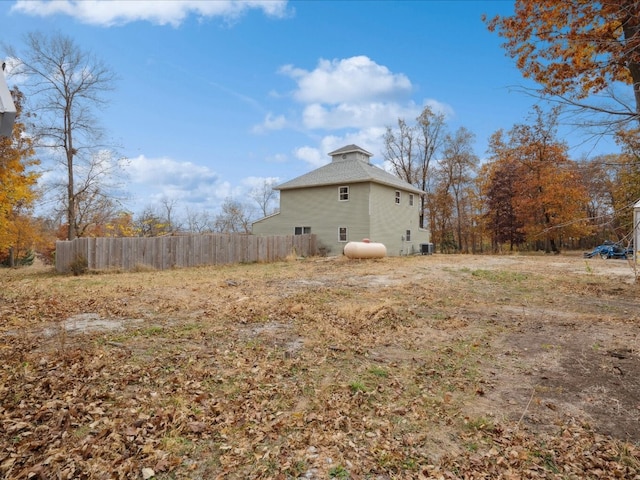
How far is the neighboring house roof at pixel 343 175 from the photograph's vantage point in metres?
21.5

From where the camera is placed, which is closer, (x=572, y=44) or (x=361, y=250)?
(x=572, y=44)

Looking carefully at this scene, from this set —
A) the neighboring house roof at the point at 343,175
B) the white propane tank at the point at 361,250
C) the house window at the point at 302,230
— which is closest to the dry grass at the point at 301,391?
the white propane tank at the point at 361,250

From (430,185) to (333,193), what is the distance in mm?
17080

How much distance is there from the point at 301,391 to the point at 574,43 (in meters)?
A: 5.94

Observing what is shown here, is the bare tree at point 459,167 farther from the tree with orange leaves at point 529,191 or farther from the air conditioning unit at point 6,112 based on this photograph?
the air conditioning unit at point 6,112

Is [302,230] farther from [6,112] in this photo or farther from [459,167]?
[6,112]

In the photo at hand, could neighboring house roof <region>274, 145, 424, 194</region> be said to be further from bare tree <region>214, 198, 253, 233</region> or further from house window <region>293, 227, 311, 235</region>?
bare tree <region>214, 198, 253, 233</region>

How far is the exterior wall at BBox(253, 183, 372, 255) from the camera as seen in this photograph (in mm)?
21312

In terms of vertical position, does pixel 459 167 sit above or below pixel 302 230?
above

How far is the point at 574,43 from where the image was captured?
491cm

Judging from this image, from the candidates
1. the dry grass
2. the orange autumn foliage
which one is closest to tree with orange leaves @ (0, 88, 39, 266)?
the dry grass

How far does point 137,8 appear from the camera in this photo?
9.31 metres

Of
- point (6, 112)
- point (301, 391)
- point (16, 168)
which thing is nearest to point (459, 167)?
point (16, 168)

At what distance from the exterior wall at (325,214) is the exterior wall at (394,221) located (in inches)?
26.7
